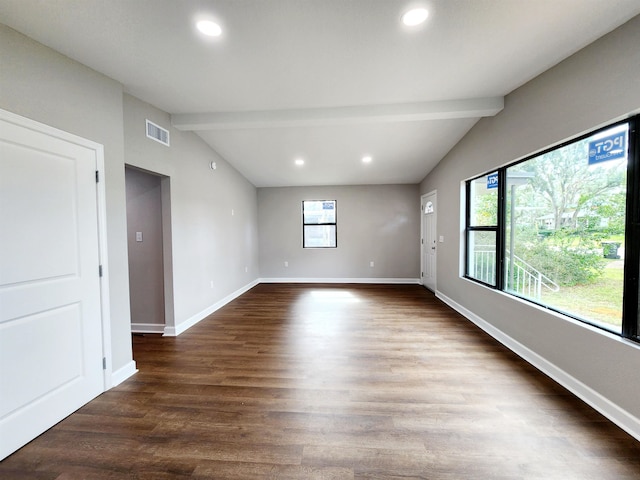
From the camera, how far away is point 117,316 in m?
2.28

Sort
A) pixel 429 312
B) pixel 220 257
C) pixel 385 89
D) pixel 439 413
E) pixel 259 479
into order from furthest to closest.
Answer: pixel 220 257, pixel 429 312, pixel 385 89, pixel 439 413, pixel 259 479

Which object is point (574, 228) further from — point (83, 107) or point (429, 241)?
point (83, 107)

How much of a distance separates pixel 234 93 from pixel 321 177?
319 centimetres

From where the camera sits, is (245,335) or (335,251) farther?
(335,251)

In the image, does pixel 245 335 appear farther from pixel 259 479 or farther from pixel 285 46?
pixel 285 46

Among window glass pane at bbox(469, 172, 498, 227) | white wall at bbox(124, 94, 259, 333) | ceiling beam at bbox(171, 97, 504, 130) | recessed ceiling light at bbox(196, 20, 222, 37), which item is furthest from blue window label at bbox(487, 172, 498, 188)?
white wall at bbox(124, 94, 259, 333)

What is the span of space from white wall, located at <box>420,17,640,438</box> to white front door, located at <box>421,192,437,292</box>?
5.94 ft

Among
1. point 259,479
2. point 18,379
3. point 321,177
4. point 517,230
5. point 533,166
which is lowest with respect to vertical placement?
point 259,479

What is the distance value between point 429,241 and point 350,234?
5.89ft

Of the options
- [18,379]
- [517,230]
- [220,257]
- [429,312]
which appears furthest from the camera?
[220,257]

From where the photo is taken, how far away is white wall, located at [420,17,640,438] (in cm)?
167

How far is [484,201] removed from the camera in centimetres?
344

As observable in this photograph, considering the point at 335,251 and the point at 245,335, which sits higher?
the point at 335,251

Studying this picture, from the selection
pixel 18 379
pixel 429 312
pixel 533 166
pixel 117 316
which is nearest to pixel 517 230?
pixel 533 166
